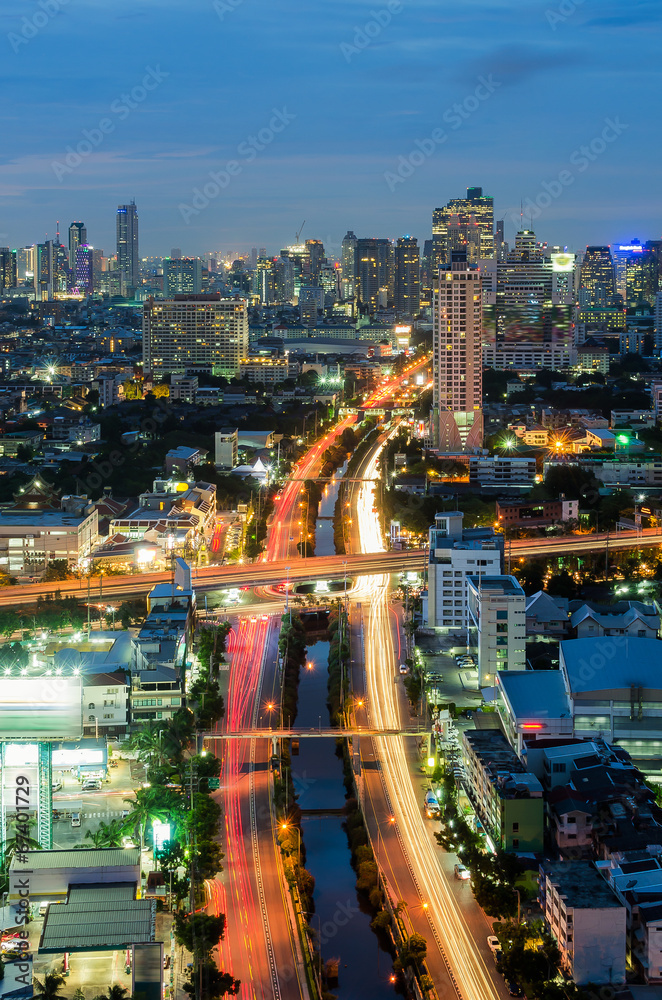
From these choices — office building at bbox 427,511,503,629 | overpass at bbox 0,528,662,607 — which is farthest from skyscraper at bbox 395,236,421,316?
office building at bbox 427,511,503,629

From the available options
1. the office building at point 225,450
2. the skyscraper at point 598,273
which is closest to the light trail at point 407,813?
the office building at point 225,450

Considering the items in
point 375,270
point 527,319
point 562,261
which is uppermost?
point 375,270

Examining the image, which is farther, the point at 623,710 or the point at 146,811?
the point at 623,710

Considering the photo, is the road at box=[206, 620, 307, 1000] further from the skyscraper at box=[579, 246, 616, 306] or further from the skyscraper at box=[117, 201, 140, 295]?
the skyscraper at box=[117, 201, 140, 295]

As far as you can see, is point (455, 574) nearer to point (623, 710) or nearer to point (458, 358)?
point (623, 710)

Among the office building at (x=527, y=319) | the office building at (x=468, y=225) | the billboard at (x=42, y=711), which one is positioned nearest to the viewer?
the billboard at (x=42, y=711)

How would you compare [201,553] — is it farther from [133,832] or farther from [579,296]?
[579,296]

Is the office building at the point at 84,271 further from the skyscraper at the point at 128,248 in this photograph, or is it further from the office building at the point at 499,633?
the office building at the point at 499,633

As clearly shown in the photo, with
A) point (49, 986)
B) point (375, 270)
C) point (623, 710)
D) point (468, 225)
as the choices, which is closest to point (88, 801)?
point (49, 986)

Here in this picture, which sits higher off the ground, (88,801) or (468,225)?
(468,225)
